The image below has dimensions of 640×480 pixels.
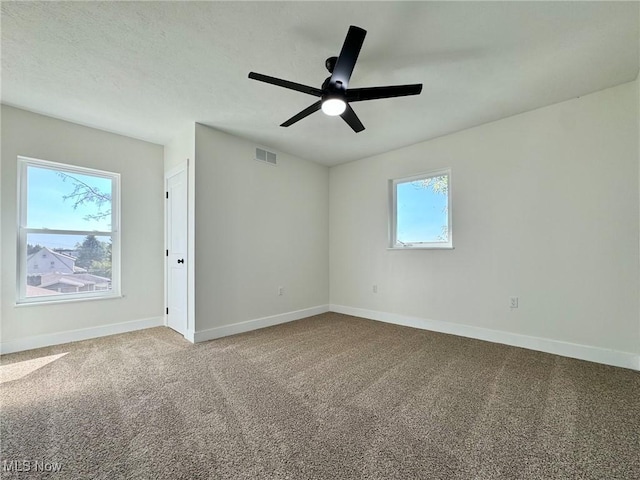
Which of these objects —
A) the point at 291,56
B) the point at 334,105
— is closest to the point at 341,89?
the point at 334,105

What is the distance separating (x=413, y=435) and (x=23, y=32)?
3758 mm

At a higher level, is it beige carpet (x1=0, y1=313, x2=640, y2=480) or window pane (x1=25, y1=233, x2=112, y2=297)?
window pane (x1=25, y1=233, x2=112, y2=297)

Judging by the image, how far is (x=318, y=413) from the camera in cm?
189

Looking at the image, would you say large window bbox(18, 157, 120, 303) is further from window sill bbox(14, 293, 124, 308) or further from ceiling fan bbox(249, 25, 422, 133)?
ceiling fan bbox(249, 25, 422, 133)

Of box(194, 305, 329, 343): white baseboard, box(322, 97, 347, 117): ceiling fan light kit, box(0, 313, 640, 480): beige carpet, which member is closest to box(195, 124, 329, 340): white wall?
box(194, 305, 329, 343): white baseboard

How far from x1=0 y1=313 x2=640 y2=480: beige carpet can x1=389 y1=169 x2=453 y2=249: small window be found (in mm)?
1569

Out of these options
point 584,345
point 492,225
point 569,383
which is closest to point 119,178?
point 492,225

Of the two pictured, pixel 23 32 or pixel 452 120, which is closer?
pixel 23 32

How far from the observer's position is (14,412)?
190cm

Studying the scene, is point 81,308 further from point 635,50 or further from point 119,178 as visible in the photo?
point 635,50

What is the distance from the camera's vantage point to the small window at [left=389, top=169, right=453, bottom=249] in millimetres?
3893

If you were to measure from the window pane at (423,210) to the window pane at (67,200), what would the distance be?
13.7 feet

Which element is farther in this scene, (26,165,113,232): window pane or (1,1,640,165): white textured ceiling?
(26,165,113,232): window pane

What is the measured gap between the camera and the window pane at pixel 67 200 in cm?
320
